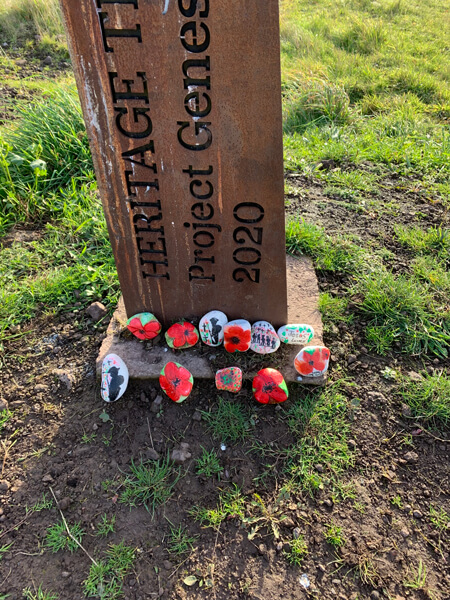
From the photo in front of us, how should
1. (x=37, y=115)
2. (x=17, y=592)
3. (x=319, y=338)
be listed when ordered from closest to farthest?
(x=17, y=592)
(x=319, y=338)
(x=37, y=115)

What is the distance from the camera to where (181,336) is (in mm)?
2348

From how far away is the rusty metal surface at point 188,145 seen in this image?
1.72 m

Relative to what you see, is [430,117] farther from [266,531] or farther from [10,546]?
[10,546]

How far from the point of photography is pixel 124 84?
72.9 inches

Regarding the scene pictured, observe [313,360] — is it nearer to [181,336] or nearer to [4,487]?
[181,336]

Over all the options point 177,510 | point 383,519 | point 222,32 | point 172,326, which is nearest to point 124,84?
point 222,32

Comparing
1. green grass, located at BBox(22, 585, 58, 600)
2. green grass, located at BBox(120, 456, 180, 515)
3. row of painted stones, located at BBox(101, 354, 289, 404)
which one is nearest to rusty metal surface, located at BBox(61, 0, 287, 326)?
row of painted stones, located at BBox(101, 354, 289, 404)

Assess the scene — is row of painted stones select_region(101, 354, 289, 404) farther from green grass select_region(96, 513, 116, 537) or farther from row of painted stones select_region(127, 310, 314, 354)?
green grass select_region(96, 513, 116, 537)

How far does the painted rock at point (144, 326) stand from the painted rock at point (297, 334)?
0.62m

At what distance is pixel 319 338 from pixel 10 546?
1578mm

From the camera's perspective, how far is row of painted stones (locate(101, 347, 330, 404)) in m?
2.14

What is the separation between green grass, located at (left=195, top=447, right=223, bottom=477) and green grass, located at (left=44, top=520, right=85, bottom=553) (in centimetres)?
50

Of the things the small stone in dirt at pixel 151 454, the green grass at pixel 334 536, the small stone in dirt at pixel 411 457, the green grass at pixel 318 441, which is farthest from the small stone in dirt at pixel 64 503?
the small stone in dirt at pixel 411 457

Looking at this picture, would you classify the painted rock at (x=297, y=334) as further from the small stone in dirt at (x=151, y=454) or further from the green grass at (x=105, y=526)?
the green grass at (x=105, y=526)
